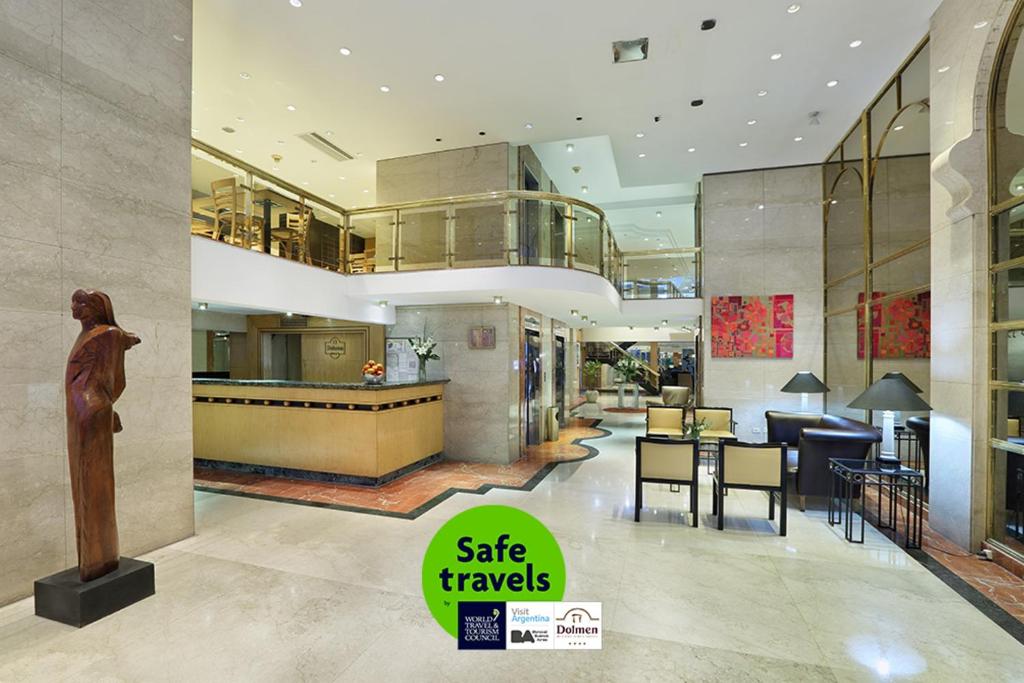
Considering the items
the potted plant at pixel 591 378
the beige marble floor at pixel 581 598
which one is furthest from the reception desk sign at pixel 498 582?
the potted plant at pixel 591 378

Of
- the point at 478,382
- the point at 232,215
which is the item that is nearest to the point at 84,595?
the point at 232,215

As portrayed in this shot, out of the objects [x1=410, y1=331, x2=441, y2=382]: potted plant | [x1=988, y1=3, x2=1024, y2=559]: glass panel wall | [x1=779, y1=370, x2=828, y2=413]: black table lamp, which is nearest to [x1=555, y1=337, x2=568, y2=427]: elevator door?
[x1=410, y1=331, x2=441, y2=382]: potted plant

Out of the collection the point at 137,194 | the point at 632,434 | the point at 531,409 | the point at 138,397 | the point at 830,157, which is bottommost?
the point at 632,434

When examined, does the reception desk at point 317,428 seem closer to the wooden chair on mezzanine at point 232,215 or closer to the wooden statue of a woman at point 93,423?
the wooden chair on mezzanine at point 232,215

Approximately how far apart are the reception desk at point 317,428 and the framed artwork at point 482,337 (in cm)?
99

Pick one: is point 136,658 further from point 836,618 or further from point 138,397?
point 836,618

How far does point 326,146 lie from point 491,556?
865 centimetres

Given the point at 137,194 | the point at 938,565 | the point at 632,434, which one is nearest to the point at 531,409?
the point at 632,434

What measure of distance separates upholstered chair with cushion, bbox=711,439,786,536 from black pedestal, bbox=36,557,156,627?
5.08m

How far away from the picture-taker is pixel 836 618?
10.1 feet

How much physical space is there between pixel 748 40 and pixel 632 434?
786 cm

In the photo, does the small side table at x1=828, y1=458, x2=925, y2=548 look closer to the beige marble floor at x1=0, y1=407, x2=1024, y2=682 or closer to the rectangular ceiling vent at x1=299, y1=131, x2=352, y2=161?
the beige marble floor at x1=0, y1=407, x2=1024, y2=682

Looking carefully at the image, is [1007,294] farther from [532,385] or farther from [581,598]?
[532,385]

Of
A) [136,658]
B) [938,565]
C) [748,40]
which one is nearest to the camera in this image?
[136,658]
